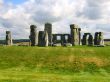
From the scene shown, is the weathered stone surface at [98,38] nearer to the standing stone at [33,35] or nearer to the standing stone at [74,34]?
the standing stone at [74,34]

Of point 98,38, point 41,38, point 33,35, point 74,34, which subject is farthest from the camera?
point 74,34

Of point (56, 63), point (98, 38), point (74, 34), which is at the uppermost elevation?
point (74, 34)

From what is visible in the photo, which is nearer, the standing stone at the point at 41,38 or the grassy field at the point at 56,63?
the grassy field at the point at 56,63

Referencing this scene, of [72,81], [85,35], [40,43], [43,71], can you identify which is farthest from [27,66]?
[85,35]

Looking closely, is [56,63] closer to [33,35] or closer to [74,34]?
[33,35]

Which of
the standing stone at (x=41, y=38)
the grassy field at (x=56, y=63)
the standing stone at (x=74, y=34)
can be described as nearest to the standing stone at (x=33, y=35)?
the standing stone at (x=41, y=38)

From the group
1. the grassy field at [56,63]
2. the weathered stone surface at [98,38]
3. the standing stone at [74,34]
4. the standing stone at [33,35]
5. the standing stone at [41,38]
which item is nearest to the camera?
the grassy field at [56,63]

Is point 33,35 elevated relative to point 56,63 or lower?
elevated

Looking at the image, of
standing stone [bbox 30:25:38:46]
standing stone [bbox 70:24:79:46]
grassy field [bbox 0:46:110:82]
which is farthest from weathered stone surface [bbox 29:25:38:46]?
grassy field [bbox 0:46:110:82]

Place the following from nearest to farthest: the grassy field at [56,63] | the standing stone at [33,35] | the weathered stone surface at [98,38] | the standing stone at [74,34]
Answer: the grassy field at [56,63], the standing stone at [33,35], the weathered stone surface at [98,38], the standing stone at [74,34]

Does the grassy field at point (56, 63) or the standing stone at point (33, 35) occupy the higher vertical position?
the standing stone at point (33, 35)

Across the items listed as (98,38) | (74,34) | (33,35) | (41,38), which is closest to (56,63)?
(41,38)

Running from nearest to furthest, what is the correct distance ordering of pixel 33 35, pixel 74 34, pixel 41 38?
pixel 41 38
pixel 33 35
pixel 74 34

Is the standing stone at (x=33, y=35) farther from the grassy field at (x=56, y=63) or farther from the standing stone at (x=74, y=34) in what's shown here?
the grassy field at (x=56, y=63)
